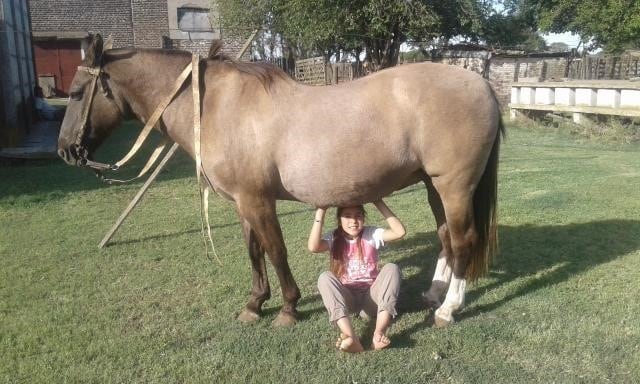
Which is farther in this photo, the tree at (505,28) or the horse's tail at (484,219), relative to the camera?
the tree at (505,28)

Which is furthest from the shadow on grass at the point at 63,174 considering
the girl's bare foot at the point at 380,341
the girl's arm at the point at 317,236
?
the girl's bare foot at the point at 380,341

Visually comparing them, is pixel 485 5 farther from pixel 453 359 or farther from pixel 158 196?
pixel 453 359

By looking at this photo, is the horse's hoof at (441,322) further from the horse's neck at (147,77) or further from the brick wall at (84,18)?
the brick wall at (84,18)

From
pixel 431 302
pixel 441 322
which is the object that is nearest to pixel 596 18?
pixel 431 302

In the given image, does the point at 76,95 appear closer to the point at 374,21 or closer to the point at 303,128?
the point at 303,128

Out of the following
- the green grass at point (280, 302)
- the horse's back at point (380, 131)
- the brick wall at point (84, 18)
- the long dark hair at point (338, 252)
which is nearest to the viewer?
the green grass at point (280, 302)

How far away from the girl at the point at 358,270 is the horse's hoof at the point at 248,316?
2.05ft

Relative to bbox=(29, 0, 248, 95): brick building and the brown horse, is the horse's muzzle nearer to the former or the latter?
the brown horse

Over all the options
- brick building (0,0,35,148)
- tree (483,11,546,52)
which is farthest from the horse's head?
tree (483,11,546,52)

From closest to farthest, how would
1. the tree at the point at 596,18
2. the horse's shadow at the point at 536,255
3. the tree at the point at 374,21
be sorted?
1. the horse's shadow at the point at 536,255
2. the tree at the point at 374,21
3. the tree at the point at 596,18

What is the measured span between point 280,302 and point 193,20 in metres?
25.8

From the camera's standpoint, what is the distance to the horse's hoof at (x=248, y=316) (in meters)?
3.58

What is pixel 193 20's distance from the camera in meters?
26.9

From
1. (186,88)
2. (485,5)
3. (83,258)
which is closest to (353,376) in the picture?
(186,88)
